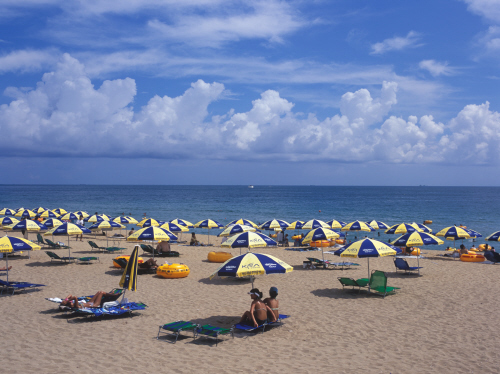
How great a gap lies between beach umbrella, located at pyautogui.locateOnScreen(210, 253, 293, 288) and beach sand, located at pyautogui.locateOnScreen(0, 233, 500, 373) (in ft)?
3.69

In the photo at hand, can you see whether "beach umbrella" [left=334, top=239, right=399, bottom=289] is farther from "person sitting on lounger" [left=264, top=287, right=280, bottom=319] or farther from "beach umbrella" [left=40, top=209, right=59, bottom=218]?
"beach umbrella" [left=40, top=209, right=59, bottom=218]

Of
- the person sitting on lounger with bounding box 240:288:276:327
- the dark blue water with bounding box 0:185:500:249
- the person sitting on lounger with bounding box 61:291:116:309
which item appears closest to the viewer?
the person sitting on lounger with bounding box 240:288:276:327

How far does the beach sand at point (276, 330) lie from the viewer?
707 cm

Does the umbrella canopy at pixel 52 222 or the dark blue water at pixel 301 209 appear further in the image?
the dark blue water at pixel 301 209

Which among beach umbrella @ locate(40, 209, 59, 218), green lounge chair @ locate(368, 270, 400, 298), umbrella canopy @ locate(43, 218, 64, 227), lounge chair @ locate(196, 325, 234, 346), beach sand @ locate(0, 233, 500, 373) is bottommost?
beach sand @ locate(0, 233, 500, 373)

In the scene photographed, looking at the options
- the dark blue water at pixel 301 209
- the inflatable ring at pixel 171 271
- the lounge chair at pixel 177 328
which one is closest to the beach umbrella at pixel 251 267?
the lounge chair at pixel 177 328

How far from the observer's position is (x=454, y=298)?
1197 centimetres

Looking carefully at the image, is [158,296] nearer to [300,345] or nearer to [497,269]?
[300,345]

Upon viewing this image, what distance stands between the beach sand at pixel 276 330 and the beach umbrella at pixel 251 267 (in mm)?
1126

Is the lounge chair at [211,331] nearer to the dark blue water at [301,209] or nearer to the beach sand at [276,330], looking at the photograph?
the beach sand at [276,330]

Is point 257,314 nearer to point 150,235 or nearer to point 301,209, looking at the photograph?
point 150,235

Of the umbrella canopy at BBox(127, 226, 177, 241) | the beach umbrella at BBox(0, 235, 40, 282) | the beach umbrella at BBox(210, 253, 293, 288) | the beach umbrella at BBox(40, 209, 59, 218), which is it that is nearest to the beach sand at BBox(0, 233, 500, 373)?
the beach umbrella at BBox(210, 253, 293, 288)

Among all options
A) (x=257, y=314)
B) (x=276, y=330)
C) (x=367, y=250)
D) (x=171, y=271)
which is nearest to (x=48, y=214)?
(x=171, y=271)

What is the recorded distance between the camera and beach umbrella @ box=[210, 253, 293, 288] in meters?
10.1
